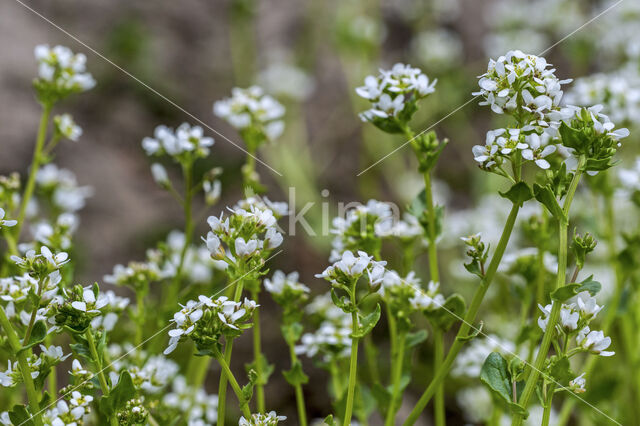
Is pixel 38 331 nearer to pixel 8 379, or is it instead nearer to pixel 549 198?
pixel 8 379

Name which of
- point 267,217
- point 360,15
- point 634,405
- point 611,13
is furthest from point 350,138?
point 267,217

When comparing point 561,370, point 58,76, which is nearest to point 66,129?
point 58,76

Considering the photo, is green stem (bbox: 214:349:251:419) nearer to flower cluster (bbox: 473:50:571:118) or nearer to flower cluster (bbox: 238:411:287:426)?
flower cluster (bbox: 238:411:287:426)

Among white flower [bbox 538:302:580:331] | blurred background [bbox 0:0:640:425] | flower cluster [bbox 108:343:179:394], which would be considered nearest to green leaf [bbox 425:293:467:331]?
white flower [bbox 538:302:580:331]

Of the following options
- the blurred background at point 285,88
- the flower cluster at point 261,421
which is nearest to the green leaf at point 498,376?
the flower cluster at point 261,421

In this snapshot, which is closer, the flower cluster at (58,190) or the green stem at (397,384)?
the green stem at (397,384)

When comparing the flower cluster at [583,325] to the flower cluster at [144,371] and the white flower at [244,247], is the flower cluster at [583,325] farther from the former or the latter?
the flower cluster at [144,371]

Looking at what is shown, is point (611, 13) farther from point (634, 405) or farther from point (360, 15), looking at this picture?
point (634, 405)
